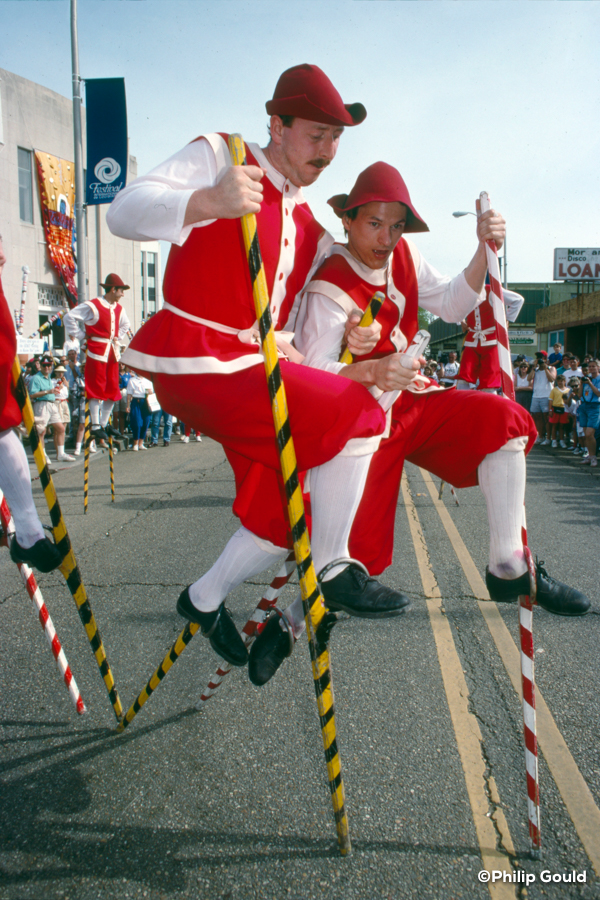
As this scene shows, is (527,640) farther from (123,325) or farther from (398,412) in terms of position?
(123,325)

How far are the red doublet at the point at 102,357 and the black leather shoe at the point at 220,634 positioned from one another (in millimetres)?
7052

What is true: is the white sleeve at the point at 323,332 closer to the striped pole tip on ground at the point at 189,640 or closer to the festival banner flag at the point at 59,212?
the striped pole tip on ground at the point at 189,640

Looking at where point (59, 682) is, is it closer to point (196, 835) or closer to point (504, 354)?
point (196, 835)

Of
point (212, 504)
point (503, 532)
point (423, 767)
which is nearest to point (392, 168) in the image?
point (503, 532)

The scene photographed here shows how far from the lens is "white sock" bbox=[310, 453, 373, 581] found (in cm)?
229

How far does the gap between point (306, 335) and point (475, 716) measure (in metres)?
1.95

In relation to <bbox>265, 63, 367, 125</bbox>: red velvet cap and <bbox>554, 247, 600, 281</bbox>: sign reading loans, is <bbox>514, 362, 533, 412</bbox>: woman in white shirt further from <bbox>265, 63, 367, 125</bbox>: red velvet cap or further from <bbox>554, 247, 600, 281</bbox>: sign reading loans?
<bbox>554, 247, 600, 281</bbox>: sign reading loans

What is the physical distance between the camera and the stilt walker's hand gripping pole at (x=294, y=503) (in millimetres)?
1966

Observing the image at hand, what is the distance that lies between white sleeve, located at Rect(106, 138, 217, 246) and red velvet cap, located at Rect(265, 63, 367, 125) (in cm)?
33

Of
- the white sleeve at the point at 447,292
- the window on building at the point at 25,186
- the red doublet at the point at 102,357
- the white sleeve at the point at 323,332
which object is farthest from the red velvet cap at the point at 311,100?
the window on building at the point at 25,186

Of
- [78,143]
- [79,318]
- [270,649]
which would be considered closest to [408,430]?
[270,649]

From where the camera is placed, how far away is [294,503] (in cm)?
204

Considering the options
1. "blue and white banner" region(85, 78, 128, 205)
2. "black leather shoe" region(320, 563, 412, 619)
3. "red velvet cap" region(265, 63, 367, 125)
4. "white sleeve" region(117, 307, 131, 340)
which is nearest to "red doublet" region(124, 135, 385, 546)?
"red velvet cap" region(265, 63, 367, 125)

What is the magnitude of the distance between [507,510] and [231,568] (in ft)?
3.60
